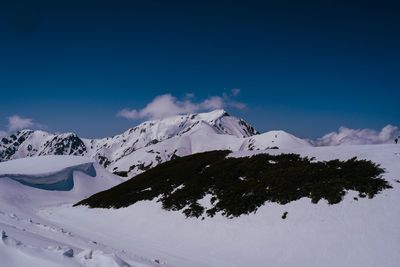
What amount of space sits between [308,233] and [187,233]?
849 cm

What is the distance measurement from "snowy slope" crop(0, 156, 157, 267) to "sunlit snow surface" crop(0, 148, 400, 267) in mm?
56

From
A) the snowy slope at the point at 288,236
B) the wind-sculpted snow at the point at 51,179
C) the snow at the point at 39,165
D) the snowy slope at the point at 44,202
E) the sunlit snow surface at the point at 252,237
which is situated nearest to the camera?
the snowy slope at the point at 44,202

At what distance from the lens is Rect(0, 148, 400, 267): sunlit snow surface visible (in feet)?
32.5

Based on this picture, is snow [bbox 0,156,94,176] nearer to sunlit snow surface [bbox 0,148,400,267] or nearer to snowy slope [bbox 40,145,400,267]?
sunlit snow surface [bbox 0,148,400,267]

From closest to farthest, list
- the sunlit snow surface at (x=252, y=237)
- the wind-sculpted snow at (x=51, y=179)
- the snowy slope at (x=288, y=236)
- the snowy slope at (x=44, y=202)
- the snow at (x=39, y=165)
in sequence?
the snowy slope at (x=44, y=202)
the sunlit snow surface at (x=252, y=237)
the snowy slope at (x=288, y=236)
the wind-sculpted snow at (x=51, y=179)
the snow at (x=39, y=165)

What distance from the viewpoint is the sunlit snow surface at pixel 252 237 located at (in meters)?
9.89

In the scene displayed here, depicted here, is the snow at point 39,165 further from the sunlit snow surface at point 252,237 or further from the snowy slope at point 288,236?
the snowy slope at point 288,236

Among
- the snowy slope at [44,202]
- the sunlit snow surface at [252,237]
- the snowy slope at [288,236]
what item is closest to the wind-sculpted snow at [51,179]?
the snowy slope at [44,202]

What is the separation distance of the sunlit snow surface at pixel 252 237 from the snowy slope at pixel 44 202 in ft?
0.19

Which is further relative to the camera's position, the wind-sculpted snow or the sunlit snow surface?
the wind-sculpted snow

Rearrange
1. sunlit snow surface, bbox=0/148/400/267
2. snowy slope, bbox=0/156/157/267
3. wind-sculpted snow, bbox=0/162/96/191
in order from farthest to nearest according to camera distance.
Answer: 1. wind-sculpted snow, bbox=0/162/96/191
2. sunlit snow surface, bbox=0/148/400/267
3. snowy slope, bbox=0/156/157/267

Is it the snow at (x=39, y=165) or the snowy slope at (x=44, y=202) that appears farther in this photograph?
the snow at (x=39, y=165)

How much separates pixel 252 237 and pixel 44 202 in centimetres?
3784

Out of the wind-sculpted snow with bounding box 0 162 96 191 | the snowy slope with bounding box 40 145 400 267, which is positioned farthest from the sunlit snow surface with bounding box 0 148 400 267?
the wind-sculpted snow with bounding box 0 162 96 191
